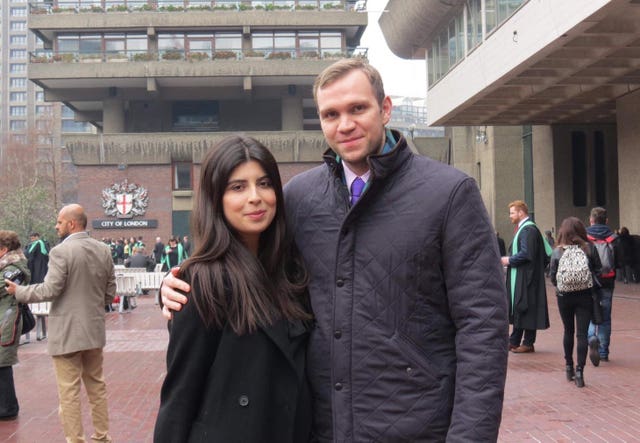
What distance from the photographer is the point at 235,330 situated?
2.43 m

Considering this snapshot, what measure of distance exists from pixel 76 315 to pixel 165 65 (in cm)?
3752

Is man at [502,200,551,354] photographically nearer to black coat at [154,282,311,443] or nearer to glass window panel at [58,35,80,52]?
black coat at [154,282,311,443]

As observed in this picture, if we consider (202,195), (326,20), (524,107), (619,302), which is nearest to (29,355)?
(202,195)

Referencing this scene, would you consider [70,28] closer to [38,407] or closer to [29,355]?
[29,355]

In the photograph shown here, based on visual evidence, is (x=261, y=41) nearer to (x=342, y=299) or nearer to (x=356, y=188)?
(x=356, y=188)

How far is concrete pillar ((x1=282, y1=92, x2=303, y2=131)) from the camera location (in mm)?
45562

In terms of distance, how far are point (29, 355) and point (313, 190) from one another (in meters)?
9.98

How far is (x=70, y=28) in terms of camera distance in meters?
42.9

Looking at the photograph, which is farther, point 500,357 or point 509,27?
point 509,27

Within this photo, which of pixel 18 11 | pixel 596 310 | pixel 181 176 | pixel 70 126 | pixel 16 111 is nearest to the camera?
pixel 596 310

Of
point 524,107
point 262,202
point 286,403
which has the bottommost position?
point 286,403

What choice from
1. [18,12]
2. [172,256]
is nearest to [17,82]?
[18,12]

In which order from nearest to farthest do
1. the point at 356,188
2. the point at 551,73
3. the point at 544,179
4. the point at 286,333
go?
1. the point at 286,333
2. the point at 356,188
3. the point at 551,73
4. the point at 544,179

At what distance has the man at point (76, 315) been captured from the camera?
6.03m
